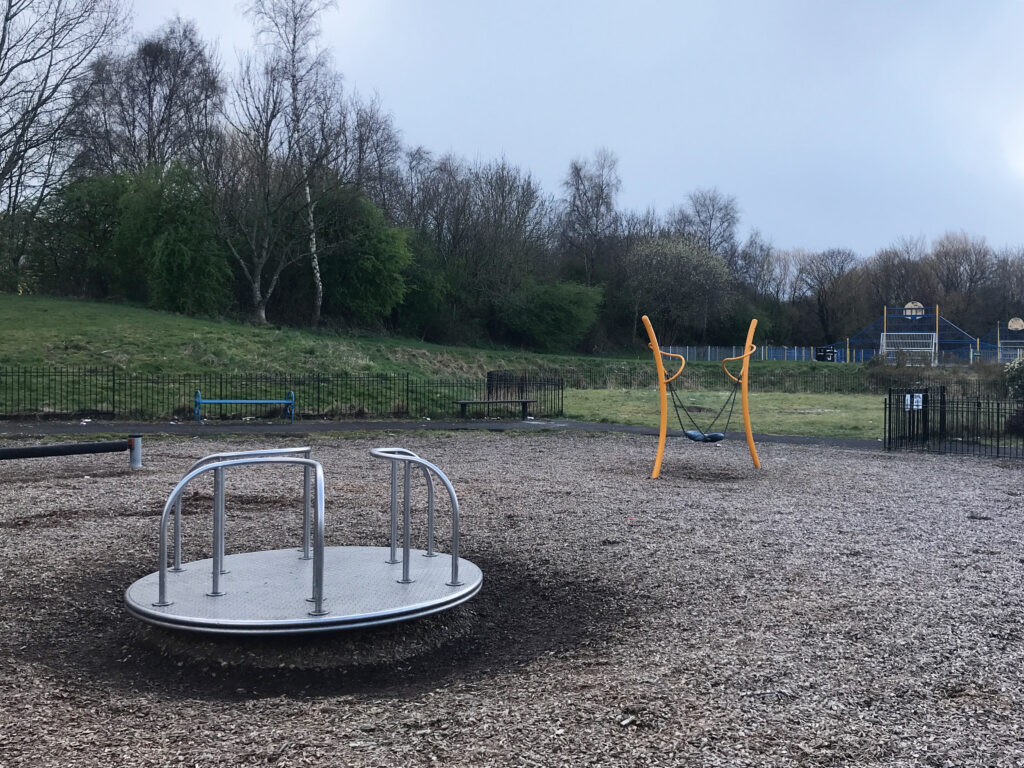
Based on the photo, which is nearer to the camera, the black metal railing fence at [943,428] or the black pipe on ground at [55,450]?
the black pipe on ground at [55,450]

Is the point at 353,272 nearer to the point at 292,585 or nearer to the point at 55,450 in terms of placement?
the point at 55,450

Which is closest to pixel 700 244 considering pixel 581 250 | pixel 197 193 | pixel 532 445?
pixel 581 250

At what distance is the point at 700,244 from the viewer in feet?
203

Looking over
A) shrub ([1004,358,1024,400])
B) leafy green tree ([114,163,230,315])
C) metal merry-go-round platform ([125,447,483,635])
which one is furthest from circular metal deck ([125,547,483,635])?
leafy green tree ([114,163,230,315])

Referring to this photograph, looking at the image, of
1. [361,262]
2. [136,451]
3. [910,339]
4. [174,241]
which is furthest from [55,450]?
[910,339]

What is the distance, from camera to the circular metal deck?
468 cm

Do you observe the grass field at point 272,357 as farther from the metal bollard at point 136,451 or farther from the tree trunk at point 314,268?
the metal bollard at point 136,451

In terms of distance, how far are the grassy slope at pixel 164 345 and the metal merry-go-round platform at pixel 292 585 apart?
64.0 ft

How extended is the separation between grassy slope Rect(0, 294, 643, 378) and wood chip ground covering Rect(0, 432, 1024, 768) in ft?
49.6

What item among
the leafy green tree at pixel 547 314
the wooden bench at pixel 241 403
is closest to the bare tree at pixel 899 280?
the leafy green tree at pixel 547 314

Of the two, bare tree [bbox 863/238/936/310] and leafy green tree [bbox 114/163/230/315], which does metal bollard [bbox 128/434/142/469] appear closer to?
leafy green tree [bbox 114/163/230/315]

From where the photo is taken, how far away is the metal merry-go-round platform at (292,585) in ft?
15.4

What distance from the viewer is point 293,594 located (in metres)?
5.23

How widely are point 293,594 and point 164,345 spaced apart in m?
22.9
